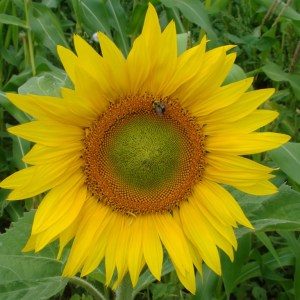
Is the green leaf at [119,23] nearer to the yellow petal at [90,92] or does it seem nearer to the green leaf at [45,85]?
the green leaf at [45,85]

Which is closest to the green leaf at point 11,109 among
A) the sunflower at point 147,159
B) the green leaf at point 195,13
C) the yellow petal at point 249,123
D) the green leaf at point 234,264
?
the green leaf at point 195,13

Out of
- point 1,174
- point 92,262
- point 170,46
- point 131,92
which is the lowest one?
point 1,174

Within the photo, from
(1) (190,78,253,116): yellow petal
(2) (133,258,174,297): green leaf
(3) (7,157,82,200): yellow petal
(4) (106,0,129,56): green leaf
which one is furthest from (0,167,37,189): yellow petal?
(4) (106,0,129,56): green leaf

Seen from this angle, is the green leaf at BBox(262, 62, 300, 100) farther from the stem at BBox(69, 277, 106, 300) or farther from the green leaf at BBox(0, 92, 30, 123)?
the stem at BBox(69, 277, 106, 300)

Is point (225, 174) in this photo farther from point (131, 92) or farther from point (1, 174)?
point (1, 174)

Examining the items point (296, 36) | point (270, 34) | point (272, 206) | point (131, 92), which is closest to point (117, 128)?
point (131, 92)

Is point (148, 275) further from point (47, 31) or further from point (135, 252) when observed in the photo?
point (47, 31)
